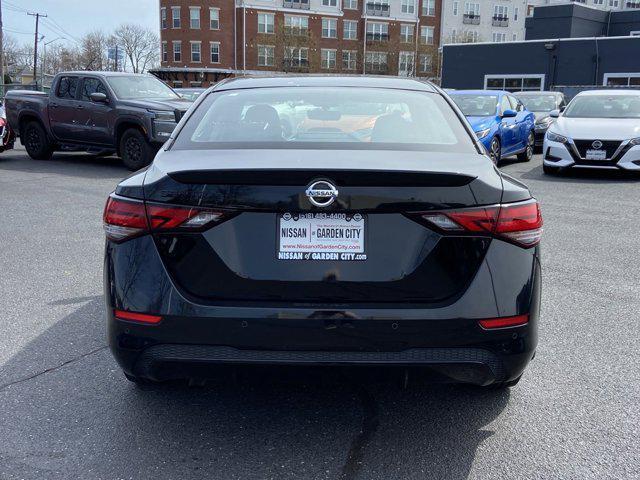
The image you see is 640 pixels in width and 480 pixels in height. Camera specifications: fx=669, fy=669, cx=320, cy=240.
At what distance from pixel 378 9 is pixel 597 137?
72.0m

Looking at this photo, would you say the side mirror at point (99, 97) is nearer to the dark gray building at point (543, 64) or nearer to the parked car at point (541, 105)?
the parked car at point (541, 105)

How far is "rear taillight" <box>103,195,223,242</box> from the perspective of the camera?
8.74ft

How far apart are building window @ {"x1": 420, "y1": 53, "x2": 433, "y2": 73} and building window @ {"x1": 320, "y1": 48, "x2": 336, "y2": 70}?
10.1 meters

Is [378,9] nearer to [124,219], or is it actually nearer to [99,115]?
[99,115]

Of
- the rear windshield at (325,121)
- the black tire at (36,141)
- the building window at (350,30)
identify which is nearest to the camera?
the rear windshield at (325,121)

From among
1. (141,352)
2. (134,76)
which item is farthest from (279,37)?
(141,352)

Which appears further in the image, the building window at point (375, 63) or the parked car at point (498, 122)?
the building window at point (375, 63)

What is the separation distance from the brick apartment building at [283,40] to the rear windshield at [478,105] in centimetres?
6017

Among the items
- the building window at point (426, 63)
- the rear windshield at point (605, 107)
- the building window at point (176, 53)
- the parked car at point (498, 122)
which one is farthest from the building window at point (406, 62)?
the rear windshield at point (605, 107)

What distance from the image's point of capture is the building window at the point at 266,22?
246 ft

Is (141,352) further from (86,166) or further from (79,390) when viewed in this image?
(86,166)

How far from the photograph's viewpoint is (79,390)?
3545 millimetres

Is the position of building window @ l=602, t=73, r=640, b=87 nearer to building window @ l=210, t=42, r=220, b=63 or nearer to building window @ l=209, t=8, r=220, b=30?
building window @ l=210, t=42, r=220, b=63

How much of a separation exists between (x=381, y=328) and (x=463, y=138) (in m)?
1.19
